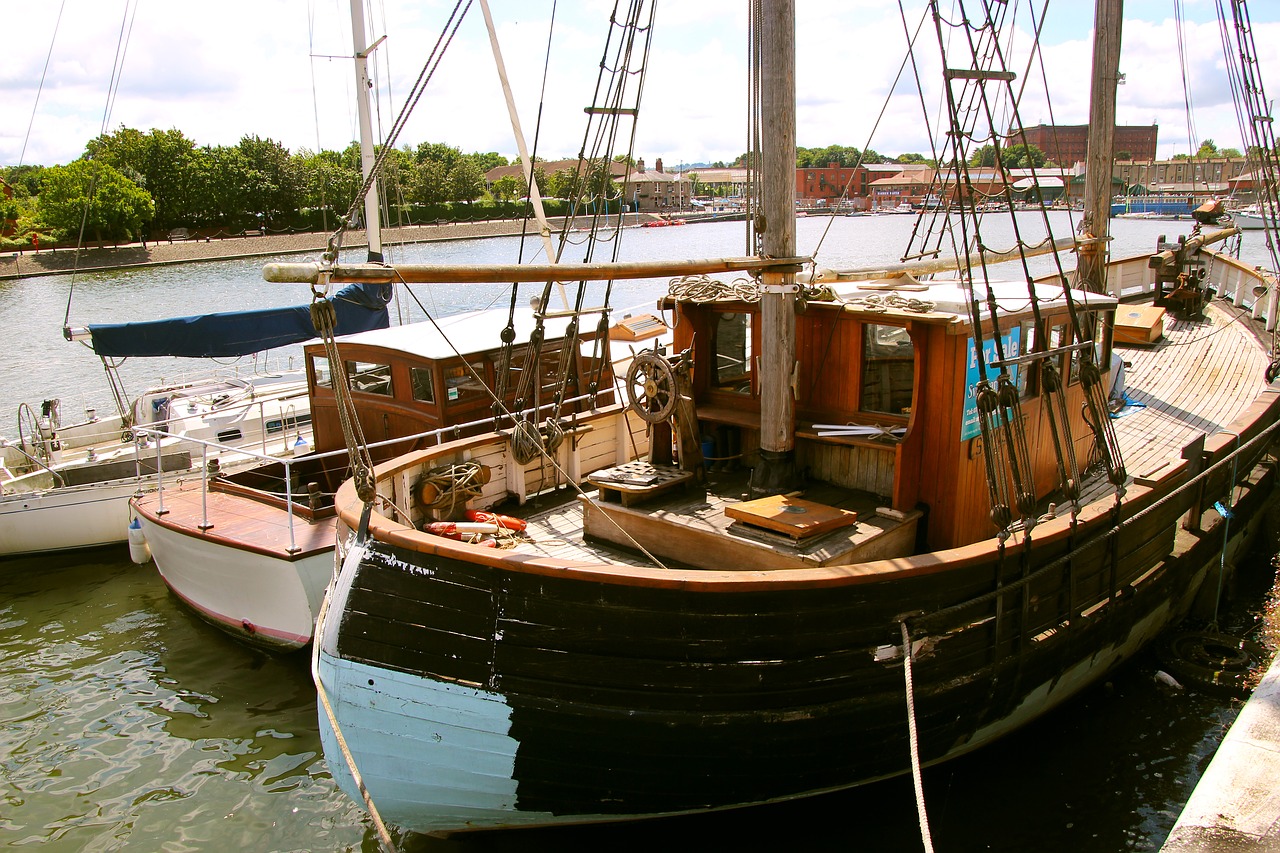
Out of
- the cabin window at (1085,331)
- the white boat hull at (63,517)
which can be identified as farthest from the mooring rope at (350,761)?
the white boat hull at (63,517)

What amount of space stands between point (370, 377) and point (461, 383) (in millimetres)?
1571

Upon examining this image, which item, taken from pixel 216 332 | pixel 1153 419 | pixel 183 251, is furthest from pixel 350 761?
pixel 183 251

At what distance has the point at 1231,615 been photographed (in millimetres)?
9781

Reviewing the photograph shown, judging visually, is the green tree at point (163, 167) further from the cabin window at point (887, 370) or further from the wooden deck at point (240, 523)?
the cabin window at point (887, 370)

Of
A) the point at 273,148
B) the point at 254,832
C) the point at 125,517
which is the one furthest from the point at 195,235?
the point at 254,832

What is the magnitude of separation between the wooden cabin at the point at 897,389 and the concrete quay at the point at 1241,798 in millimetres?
2083

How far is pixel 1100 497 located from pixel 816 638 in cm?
413

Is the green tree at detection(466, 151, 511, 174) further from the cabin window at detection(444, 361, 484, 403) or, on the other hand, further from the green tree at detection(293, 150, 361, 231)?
the cabin window at detection(444, 361, 484, 403)

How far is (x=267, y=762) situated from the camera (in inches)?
336

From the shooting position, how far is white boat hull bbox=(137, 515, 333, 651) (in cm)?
952

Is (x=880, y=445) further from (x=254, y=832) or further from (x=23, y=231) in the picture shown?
(x=23, y=231)

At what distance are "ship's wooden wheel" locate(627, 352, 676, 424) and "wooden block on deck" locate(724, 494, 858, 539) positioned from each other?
1196 mm

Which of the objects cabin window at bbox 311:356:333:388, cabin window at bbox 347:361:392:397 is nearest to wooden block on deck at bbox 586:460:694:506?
cabin window at bbox 347:361:392:397

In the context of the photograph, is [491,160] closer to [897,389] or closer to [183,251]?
[183,251]
